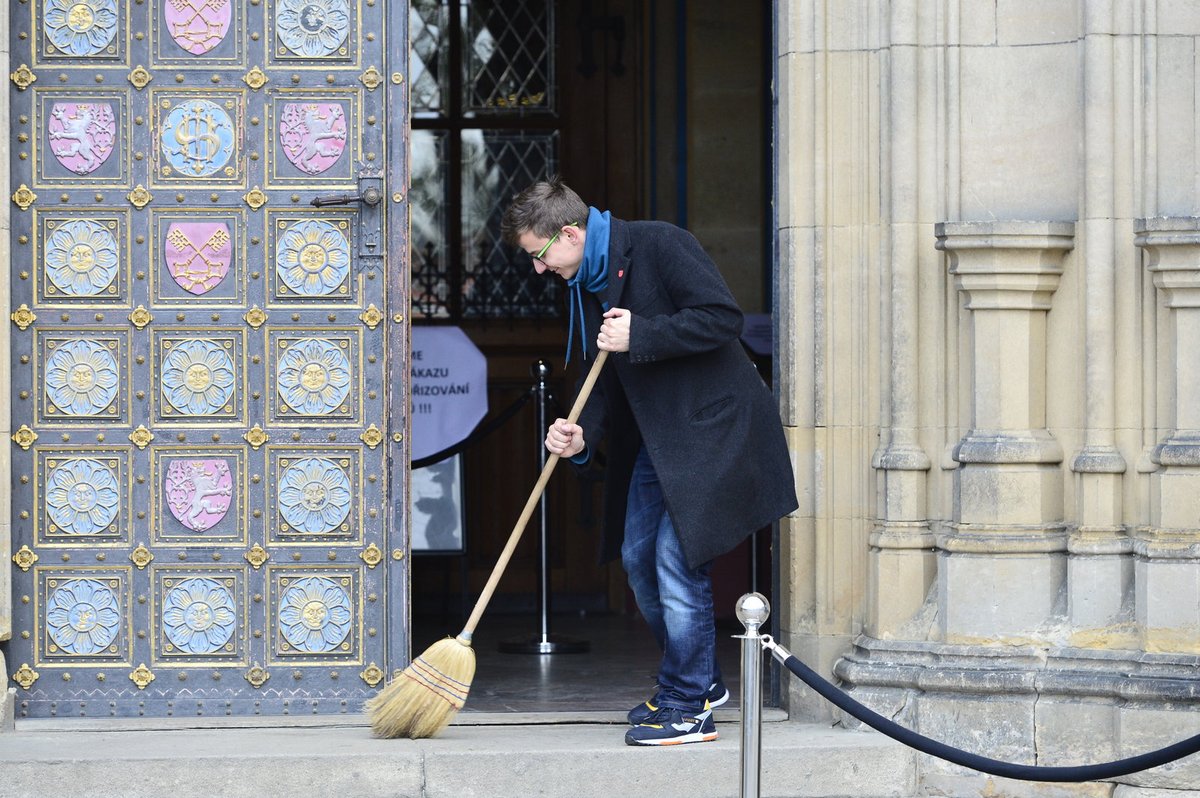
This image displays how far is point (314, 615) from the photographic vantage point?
261 inches

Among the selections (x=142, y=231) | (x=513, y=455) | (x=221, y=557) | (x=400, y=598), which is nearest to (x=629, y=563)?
(x=400, y=598)

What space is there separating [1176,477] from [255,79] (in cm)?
320

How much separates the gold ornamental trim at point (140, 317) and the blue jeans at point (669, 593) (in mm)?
1689

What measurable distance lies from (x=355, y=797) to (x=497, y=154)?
5182mm

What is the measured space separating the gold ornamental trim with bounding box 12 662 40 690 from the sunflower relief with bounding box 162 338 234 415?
97cm

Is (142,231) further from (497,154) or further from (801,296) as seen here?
(497,154)

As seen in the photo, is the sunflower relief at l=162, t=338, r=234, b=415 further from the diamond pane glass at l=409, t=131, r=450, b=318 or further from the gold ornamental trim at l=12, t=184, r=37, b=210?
the diamond pane glass at l=409, t=131, r=450, b=318

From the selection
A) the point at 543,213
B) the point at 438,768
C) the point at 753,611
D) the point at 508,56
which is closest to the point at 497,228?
the point at 508,56

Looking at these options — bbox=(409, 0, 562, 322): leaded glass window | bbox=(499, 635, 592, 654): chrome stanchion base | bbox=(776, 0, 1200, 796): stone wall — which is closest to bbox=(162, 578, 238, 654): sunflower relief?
bbox=(776, 0, 1200, 796): stone wall

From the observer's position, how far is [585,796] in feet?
19.5

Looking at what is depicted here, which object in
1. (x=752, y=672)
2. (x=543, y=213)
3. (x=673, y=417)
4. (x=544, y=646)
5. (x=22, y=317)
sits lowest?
(x=544, y=646)

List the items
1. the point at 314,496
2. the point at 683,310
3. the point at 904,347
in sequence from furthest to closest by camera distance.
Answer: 1. the point at 314,496
2. the point at 904,347
3. the point at 683,310

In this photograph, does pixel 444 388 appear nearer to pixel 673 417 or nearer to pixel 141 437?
pixel 141 437

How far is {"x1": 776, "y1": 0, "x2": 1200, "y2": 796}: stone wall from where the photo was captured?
6.09 meters
